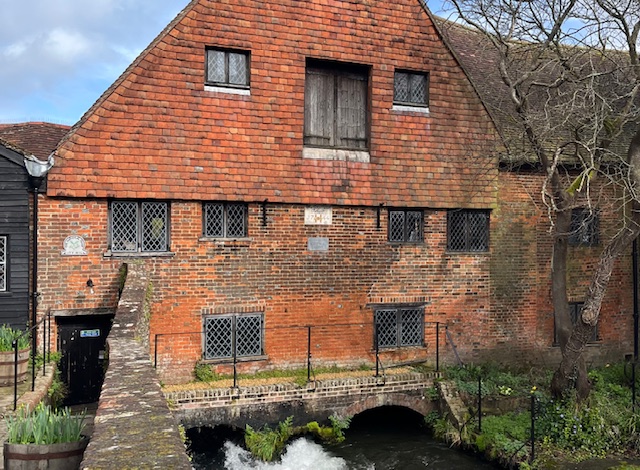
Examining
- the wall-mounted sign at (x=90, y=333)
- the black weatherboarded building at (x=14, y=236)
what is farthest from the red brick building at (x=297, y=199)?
the wall-mounted sign at (x=90, y=333)

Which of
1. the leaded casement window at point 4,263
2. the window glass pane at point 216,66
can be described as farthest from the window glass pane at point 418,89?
the leaded casement window at point 4,263

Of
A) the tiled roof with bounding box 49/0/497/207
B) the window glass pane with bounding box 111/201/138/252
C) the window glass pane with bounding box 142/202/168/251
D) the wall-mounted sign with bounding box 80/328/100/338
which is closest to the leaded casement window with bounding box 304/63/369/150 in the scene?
the tiled roof with bounding box 49/0/497/207

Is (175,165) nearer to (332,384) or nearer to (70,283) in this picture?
(70,283)

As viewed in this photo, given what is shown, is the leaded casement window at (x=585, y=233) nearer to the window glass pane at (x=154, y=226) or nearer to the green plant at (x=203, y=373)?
the green plant at (x=203, y=373)

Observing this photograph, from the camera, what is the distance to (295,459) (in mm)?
9883

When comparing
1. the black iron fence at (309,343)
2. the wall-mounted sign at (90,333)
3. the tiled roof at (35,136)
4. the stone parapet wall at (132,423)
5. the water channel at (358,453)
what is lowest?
the water channel at (358,453)

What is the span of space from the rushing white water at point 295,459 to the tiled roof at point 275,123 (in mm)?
4862

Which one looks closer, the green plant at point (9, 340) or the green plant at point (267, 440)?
the green plant at point (9, 340)

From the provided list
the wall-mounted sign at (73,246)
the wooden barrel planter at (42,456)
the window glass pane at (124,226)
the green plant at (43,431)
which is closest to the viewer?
the wooden barrel planter at (42,456)

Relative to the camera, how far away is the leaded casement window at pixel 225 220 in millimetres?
11117

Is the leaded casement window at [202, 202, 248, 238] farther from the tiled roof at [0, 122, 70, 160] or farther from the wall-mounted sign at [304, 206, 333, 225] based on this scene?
the tiled roof at [0, 122, 70, 160]

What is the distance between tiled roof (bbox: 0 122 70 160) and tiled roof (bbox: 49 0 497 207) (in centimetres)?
123

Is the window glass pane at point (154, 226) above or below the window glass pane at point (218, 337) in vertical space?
above

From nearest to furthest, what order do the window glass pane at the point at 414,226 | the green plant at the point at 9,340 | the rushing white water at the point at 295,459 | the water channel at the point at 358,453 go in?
the green plant at the point at 9,340 < the rushing white water at the point at 295,459 < the water channel at the point at 358,453 < the window glass pane at the point at 414,226
